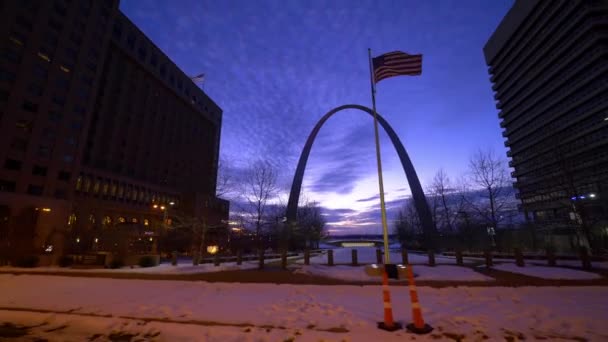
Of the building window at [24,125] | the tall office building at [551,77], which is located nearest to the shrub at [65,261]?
the building window at [24,125]

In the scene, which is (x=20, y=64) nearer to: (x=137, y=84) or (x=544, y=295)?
(x=137, y=84)

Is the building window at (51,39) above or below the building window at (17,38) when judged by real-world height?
above

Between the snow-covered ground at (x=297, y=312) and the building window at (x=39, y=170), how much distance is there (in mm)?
47429

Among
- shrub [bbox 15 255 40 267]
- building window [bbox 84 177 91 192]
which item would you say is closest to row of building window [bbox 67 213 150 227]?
building window [bbox 84 177 91 192]

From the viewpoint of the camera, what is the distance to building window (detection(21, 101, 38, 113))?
44062 mm

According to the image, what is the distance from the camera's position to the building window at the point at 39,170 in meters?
44.6

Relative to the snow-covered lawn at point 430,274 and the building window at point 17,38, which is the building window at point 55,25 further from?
the snow-covered lawn at point 430,274

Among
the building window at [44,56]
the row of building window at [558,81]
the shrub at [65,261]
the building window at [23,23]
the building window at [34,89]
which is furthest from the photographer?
the row of building window at [558,81]

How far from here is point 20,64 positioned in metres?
43.5

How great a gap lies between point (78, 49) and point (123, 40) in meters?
16.8

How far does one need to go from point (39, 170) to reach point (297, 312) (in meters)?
58.0

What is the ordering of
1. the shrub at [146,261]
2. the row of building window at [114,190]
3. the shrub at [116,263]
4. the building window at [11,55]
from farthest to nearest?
1. the row of building window at [114,190]
2. the building window at [11,55]
3. the shrub at [146,261]
4. the shrub at [116,263]

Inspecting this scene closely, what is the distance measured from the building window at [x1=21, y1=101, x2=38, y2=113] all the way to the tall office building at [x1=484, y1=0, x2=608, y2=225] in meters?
82.0

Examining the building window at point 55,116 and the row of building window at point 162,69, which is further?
the row of building window at point 162,69
